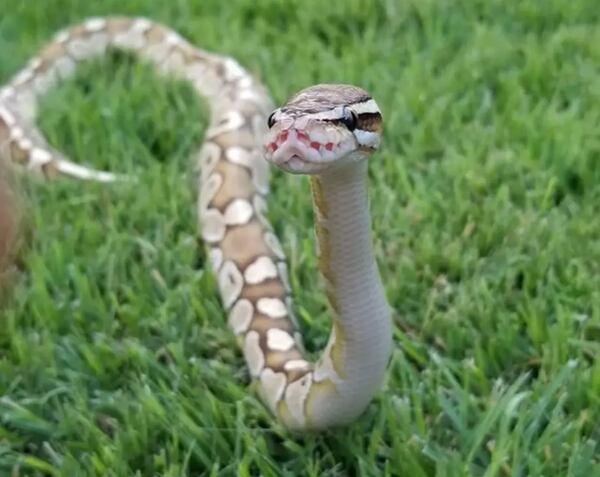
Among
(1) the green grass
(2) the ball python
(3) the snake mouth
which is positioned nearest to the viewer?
(3) the snake mouth

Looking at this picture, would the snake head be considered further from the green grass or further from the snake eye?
the green grass

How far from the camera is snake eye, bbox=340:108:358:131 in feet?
7.50

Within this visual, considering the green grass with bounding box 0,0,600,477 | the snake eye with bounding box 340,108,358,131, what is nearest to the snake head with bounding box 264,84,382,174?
the snake eye with bounding box 340,108,358,131

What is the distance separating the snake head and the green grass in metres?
0.83

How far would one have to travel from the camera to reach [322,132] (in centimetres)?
222

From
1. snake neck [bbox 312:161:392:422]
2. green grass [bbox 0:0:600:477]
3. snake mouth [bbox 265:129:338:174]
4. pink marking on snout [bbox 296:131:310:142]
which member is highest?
pink marking on snout [bbox 296:131:310:142]

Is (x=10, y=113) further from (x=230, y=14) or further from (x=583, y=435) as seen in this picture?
(x=583, y=435)

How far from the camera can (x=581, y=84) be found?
4.57m

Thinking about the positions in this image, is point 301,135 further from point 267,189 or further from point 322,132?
point 267,189

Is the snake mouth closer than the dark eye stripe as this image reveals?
Yes

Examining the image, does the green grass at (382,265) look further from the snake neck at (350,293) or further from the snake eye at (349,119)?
the snake eye at (349,119)

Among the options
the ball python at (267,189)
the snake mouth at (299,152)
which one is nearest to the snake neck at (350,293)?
the ball python at (267,189)

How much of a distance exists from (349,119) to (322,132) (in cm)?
11

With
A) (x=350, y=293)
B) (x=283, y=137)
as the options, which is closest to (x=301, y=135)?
(x=283, y=137)
